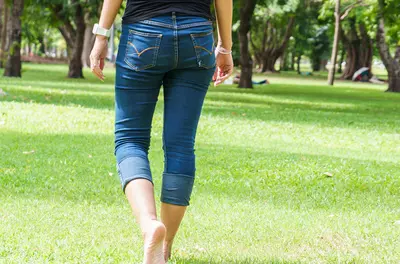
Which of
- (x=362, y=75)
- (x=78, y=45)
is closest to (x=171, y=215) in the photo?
(x=78, y=45)

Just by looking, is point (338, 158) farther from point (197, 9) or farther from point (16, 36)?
point (16, 36)

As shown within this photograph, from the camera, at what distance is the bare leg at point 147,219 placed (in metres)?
3.97

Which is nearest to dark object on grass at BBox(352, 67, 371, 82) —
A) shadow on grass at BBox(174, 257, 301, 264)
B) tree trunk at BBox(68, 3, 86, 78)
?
tree trunk at BBox(68, 3, 86, 78)

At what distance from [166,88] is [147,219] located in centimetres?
72

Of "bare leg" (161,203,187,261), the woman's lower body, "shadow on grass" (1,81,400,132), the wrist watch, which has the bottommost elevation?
"shadow on grass" (1,81,400,132)

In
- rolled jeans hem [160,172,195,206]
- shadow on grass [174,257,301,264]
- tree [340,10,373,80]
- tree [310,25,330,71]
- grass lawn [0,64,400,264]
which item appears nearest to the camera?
rolled jeans hem [160,172,195,206]

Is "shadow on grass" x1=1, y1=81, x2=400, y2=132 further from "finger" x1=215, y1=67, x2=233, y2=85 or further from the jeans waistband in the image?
the jeans waistband

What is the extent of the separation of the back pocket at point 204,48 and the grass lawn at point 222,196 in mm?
1170

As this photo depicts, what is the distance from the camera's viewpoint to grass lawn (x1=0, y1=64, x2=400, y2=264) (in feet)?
17.2

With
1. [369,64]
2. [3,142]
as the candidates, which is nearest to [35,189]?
[3,142]

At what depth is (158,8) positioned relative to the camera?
13.7ft

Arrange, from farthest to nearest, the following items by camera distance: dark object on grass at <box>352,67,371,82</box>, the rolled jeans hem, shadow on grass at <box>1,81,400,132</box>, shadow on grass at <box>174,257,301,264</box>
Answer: dark object on grass at <box>352,67,371,82</box> → shadow on grass at <box>1,81,400,132</box> → shadow on grass at <box>174,257,301,264</box> → the rolled jeans hem

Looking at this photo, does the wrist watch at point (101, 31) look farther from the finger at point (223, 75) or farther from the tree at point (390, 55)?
the tree at point (390, 55)

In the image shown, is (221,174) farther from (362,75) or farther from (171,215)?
(362,75)
